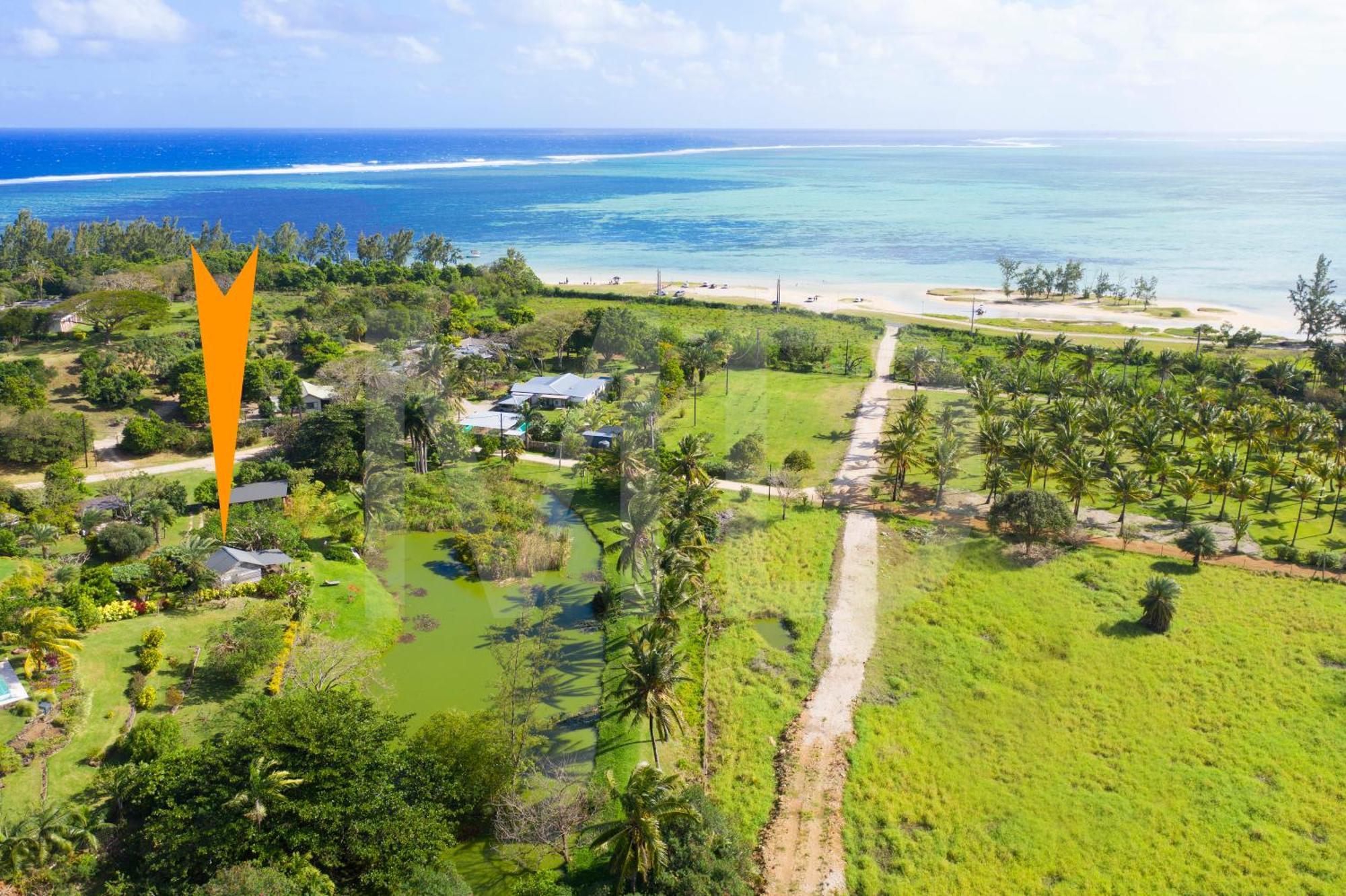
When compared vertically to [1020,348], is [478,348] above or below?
below

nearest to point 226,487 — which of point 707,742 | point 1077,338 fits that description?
point 707,742

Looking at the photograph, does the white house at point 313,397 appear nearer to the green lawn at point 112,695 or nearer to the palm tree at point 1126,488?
the green lawn at point 112,695

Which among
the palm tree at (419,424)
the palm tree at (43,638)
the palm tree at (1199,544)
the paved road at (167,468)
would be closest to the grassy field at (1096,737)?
the palm tree at (1199,544)

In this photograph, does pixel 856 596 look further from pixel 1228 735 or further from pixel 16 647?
pixel 16 647

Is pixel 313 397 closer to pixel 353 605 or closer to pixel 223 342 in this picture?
pixel 353 605

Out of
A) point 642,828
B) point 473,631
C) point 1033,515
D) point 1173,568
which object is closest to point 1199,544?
point 1173,568

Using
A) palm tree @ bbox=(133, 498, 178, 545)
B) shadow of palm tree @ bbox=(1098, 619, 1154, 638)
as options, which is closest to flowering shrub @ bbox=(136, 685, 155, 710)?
palm tree @ bbox=(133, 498, 178, 545)

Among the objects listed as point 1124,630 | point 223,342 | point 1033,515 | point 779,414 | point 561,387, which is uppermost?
point 223,342

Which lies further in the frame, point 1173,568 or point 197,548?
point 1173,568

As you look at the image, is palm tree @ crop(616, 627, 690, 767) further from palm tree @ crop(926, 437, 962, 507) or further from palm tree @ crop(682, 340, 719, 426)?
palm tree @ crop(682, 340, 719, 426)
